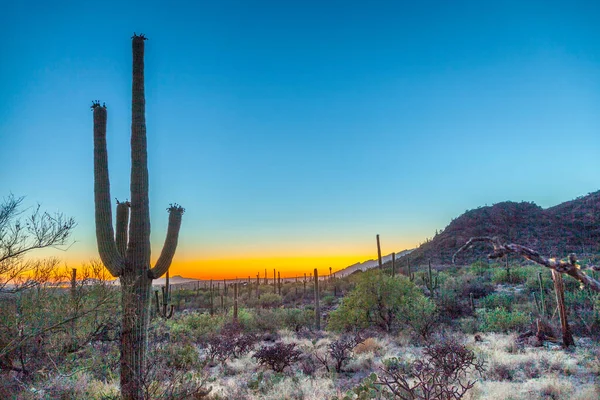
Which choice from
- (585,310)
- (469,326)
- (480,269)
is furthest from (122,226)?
(480,269)

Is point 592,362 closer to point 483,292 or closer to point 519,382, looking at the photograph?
point 519,382

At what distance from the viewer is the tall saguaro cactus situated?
323 inches

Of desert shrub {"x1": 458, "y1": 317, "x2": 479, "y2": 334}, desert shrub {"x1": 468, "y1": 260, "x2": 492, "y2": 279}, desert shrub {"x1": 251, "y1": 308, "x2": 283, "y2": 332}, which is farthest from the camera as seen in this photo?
desert shrub {"x1": 468, "y1": 260, "x2": 492, "y2": 279}

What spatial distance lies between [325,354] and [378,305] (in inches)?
221

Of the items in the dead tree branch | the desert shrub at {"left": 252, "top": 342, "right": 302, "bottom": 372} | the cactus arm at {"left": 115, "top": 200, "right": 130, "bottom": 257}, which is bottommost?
the desert shrub at {"left": 252, "top": 342, "right": 302, "bottom": 372}

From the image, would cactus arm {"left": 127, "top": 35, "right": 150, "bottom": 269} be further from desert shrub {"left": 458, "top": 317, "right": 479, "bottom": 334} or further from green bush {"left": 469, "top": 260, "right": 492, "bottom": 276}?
green bush {"left": 469, "top": 260, "right": 492, "bottom": 276}

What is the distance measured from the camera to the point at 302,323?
21.1 m

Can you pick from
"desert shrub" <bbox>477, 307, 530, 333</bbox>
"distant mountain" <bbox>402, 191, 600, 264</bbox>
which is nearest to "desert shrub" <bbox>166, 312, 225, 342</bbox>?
"desert shrub" <bbox>477, 307, 530, 333</bbox>

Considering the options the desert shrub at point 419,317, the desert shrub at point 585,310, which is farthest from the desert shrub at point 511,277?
the desert shrub at point 419,317

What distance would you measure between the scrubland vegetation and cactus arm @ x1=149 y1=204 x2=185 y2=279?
1.07 meters

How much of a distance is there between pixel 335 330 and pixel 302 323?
4034mm

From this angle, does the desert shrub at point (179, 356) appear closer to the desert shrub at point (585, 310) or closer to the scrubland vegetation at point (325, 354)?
the scrubland vegetation at point (325, 354)

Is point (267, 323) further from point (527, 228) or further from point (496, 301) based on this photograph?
point (527, 228)

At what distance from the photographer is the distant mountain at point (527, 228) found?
4478cm
